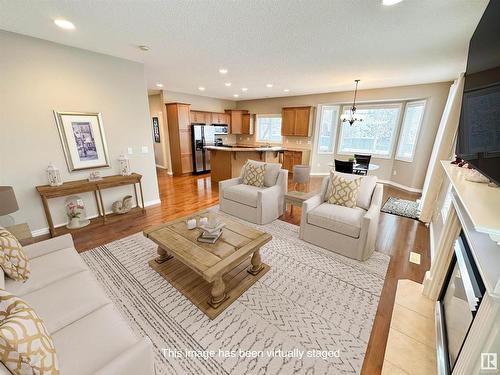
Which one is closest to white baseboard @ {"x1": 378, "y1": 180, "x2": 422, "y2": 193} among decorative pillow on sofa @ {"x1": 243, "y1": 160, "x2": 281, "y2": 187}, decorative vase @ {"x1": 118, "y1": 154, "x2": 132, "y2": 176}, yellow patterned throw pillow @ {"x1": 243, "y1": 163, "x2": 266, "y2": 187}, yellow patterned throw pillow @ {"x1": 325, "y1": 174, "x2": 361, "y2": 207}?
yellow patterned throw pillow @ {"x1": 325, "y1": 174, "x2": 361, "y2": 207}

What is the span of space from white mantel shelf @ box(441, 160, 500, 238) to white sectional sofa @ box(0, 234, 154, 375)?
5.25 ft

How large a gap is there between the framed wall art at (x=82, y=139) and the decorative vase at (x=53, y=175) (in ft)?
0.73

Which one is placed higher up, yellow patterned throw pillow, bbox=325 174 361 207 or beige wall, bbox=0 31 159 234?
beige wall, bbox=0 31 159 234

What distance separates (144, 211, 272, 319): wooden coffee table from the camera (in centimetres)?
177

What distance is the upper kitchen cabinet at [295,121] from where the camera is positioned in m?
6.78

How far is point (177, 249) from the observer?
1939 mm

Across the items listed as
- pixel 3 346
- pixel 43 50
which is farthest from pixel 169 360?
pixel 43 50

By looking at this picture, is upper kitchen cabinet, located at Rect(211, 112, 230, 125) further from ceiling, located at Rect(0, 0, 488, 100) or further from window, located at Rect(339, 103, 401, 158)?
window, located at Rect(339, 103, 401, 158)

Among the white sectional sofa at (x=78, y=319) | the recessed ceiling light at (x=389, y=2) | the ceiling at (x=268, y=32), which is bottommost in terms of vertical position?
the white sectional sofa at (x=78, y=319)

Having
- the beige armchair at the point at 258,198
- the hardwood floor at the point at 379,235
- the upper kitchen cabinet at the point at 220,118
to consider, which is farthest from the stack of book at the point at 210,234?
the upper kitchen cabinet at the point at 220,118

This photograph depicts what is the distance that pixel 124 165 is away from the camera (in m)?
3.63

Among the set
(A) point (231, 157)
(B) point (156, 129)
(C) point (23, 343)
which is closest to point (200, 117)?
(B) point (156, 129)

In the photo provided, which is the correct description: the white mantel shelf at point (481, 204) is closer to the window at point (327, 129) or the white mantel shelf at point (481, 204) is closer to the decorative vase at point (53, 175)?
the decorative vase at point (53, 175)

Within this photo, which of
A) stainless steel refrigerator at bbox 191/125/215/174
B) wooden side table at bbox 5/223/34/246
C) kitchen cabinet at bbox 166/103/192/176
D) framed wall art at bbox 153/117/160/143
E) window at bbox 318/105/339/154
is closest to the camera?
wooden side table at bbox 5/223/34/246
